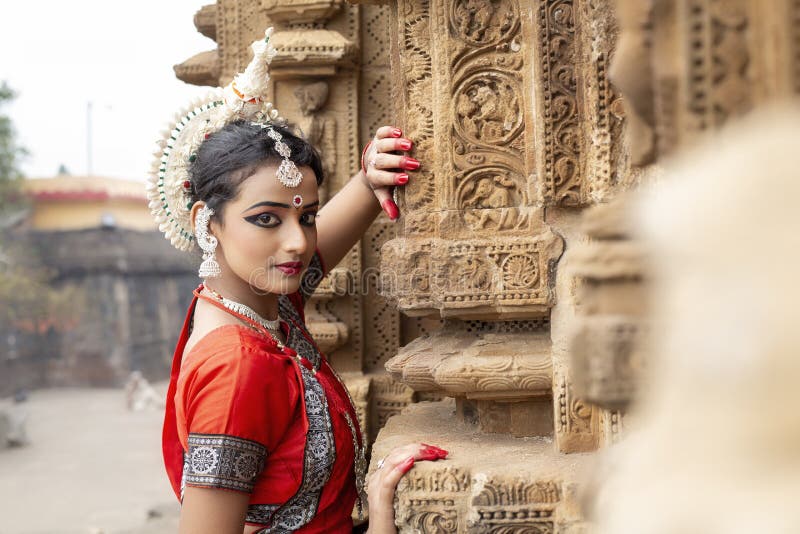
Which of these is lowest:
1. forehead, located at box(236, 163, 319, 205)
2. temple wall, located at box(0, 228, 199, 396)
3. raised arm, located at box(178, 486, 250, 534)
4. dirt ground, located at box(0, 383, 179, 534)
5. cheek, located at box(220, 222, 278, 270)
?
dirt ground, located at box(0, 383, 179, 534)

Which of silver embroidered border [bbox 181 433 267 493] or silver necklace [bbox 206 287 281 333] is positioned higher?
silver necklace [bbox 206 287 281 333]

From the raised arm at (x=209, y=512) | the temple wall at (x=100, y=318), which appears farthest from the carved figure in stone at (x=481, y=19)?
the temple wall at (x=100, y=318)

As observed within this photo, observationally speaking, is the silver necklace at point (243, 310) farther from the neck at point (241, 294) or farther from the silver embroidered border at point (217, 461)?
the silver embroidered border at point (217, 461)

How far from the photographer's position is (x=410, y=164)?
7.00ft

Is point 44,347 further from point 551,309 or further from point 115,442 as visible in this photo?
point 551,309

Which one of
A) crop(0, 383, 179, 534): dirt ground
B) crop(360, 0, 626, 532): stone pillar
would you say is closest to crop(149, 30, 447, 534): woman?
crop(360, 0, 626, 532): stone pillar

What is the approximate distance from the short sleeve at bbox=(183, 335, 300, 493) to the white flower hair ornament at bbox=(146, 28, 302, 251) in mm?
468

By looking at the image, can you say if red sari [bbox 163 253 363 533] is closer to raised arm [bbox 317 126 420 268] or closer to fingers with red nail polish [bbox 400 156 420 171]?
raised arm [bbox 317 126 420 268]

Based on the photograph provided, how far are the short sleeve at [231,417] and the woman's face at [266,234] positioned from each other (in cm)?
20

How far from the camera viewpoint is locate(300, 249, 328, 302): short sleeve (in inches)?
100

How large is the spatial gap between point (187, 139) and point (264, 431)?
0.82m

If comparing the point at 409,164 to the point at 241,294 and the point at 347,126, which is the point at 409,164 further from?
the point at 347,126

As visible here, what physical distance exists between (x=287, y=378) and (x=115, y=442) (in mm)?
9799

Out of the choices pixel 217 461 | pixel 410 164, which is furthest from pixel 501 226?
pixel 217 461
